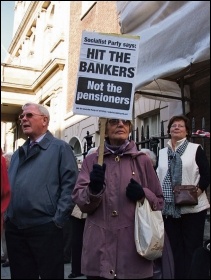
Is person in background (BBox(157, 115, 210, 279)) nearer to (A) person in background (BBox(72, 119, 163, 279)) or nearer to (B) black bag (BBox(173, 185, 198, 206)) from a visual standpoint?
(B) black bag (BBox(173, 185, 198, 206))

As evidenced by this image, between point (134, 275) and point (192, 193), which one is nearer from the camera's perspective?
point (134, 275)

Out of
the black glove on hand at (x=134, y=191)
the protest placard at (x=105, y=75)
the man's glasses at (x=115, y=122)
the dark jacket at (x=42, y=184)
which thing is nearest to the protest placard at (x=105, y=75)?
the protest placard at (x=105, y=75)

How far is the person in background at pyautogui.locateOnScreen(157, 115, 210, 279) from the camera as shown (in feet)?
14.3

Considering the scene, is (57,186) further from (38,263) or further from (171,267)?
(171,267)

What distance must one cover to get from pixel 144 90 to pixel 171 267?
183 inches

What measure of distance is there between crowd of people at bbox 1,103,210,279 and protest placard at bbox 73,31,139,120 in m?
0.20

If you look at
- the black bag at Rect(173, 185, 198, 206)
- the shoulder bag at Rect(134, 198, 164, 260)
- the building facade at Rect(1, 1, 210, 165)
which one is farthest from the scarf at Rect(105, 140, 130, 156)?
the black bag at Rect(173, 185, 198, 206)

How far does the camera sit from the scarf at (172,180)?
436 cm

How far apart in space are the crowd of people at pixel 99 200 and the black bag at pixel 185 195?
2.7 inches

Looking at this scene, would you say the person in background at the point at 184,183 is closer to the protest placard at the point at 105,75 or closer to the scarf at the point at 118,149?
the scarf at the point at 118,149

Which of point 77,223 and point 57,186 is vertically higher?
point 57,186

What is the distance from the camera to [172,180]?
4.45 metres

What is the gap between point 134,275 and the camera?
282 cm

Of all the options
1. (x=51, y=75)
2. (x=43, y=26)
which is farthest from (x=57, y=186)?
(x=51, y=75)
